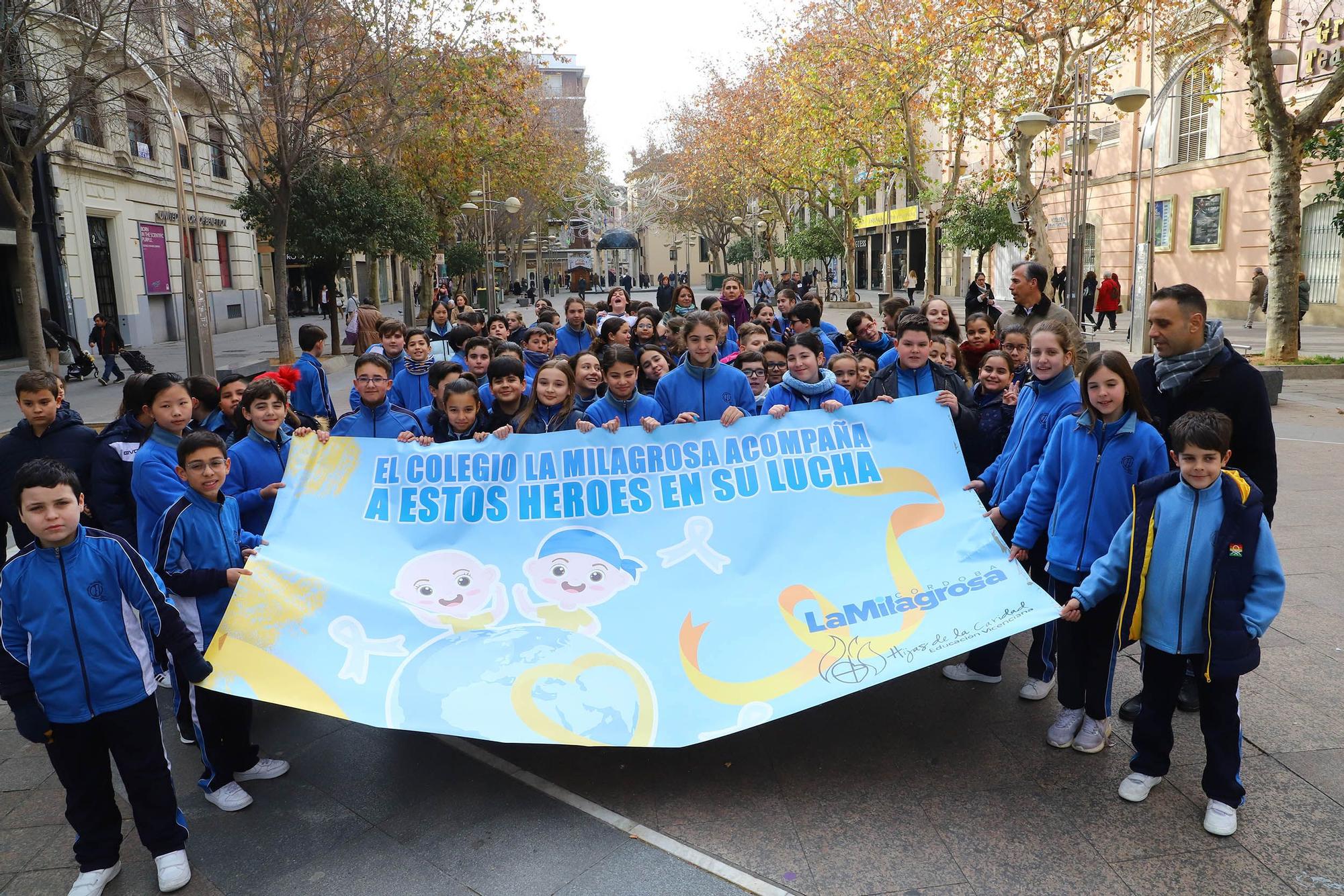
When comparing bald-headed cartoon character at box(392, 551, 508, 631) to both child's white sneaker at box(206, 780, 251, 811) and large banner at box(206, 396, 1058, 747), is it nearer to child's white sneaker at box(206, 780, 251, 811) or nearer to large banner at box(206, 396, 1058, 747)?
large banner at box(206, 396, 1058, 747)

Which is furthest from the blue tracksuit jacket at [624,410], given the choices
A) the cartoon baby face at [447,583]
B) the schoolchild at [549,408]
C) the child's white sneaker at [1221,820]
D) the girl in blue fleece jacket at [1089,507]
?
the child's white sneaker at [1221,820]

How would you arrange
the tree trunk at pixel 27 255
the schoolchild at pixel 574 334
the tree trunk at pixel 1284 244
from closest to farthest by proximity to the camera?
the schoolchild at pixel 574 334
the tree trunk at pixel 1284 244
the tree trunk at pixel 27 255

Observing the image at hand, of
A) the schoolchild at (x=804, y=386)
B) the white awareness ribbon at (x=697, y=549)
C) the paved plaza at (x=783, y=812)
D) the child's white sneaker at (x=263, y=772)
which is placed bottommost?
the paved plaza at (x=783, y=812)

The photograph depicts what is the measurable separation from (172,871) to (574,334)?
7313mm

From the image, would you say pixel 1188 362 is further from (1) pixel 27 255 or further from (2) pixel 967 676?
(1) pixel 27 255

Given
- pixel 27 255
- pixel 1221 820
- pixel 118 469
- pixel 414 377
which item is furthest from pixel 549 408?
pixel 27 255

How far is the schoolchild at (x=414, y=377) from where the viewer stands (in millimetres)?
7441

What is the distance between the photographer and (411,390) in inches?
294

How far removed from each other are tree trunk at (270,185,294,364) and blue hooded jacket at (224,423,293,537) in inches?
594

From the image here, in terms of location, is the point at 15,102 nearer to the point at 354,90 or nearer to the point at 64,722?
the point at 354,90

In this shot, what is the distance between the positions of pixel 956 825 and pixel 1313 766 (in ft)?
5.06

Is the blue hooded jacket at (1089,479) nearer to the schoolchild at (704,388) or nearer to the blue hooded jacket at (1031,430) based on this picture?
the blue hooded jacket at (1031,430)

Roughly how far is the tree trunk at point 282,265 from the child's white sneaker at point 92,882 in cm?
1675

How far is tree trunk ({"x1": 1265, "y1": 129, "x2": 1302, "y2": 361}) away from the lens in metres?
13.5
